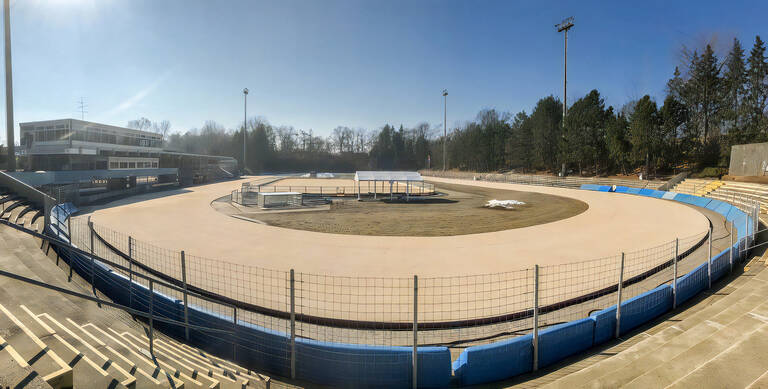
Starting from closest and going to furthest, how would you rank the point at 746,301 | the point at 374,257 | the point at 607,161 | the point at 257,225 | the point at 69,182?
1. the point at 746,301
2. the point at 374,257
3. the point at 257,225
4. the point at 69,182
5. the point at 607,161

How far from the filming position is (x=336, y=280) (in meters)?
10.0

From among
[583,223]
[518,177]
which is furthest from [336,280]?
[518,177]

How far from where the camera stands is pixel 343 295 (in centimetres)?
892

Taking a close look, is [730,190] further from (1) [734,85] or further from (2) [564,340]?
(2) [564,340]

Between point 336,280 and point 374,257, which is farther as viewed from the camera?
point 374,257

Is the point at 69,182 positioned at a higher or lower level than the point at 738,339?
higher

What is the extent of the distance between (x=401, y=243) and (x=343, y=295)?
629 cm

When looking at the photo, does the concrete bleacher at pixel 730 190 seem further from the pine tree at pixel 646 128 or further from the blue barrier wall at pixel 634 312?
the blue barrier wall at pixel 634 312

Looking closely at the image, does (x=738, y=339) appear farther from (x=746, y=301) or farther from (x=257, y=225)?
(x=257, y=225)

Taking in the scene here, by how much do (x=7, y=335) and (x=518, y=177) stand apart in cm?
5885

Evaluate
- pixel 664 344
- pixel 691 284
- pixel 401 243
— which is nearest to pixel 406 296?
pixel 664 344

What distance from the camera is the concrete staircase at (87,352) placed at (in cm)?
377

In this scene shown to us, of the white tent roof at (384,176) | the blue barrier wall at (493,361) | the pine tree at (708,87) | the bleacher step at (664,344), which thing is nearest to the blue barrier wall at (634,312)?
the bleacher step at (664,344)

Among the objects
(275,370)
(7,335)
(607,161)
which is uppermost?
(607,161)
